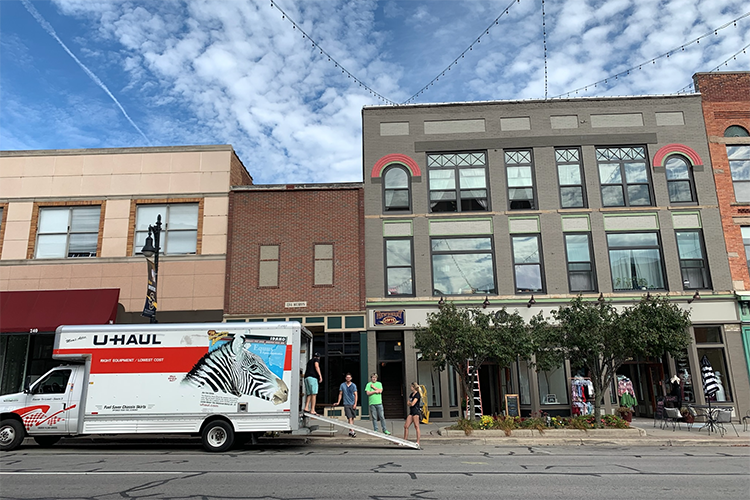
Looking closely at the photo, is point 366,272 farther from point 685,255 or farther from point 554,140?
point 685,255

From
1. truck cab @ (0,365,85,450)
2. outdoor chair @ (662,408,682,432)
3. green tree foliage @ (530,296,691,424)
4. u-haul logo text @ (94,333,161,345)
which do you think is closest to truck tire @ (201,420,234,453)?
u-haul logo text @ (94,333,161,345)

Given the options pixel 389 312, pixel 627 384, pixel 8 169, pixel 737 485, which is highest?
pixel 8 169

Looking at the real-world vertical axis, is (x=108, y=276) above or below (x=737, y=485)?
above

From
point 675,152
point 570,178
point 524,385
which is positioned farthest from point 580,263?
point 675,152

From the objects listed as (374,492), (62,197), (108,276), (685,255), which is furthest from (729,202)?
(62,197)

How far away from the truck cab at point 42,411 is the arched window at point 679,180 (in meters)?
20.8

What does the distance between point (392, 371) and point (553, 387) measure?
19.0 ft

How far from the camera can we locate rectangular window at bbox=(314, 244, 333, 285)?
20.5 metres

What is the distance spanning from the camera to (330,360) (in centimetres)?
1989

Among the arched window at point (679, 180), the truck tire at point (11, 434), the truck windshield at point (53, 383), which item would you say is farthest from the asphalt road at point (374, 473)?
the arched window at point (679, 180)

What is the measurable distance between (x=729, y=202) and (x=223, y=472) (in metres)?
20.3

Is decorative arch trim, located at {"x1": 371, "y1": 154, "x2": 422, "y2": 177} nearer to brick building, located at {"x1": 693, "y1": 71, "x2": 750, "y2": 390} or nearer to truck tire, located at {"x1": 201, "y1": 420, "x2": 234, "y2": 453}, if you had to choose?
brick building, located at {"x1": 693, "y1": 71, "x2": 750, "y2": 390}

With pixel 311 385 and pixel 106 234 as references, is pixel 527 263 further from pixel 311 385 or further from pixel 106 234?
pixel 106 234

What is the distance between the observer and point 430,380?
64.4 ft
